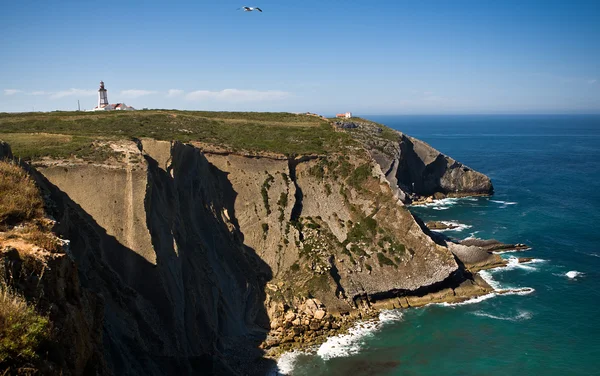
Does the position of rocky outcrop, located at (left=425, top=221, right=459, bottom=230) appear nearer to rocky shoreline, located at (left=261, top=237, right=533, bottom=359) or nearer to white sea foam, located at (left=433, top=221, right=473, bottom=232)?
white sea foam, located at (left=433, top=221, right=473, bottom=232)

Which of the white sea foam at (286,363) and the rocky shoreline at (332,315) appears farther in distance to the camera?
the rocky shoreline at (332,315)

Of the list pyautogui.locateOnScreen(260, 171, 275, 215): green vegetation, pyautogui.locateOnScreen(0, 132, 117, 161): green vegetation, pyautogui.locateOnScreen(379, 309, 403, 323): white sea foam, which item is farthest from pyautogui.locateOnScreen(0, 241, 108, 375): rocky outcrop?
pyautogui.locateOnScreen(260, 171, 275, 215): green vegetation

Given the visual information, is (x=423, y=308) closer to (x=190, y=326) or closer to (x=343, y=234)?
(x=343, y=234)

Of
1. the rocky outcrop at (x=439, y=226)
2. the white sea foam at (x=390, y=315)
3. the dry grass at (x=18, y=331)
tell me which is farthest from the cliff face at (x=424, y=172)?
the dry grass at (x=18, y=331)

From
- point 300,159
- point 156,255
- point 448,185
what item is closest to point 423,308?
point 300,159

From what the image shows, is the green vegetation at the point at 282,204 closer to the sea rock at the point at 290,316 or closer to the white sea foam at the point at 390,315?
the sea rock at the point at 290,316

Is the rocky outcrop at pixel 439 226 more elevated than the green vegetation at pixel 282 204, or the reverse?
the green vegetation at pixel 282 204
